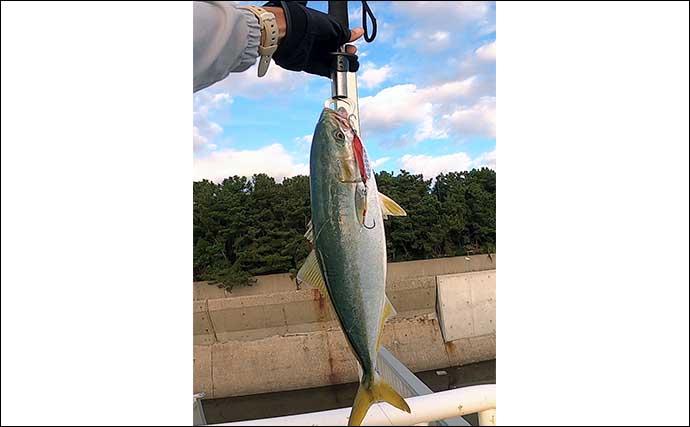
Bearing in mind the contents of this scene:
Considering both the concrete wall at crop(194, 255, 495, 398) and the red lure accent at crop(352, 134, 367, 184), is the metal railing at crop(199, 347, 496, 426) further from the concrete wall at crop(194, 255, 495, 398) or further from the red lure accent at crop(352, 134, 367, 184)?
the concrete wall at crop(194, 255, 495, 398)

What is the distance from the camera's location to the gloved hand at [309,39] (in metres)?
0.66

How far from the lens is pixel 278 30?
2.16 ft

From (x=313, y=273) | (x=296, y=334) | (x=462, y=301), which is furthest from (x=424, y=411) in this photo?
(x=296, y=334)

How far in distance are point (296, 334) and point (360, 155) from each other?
8.43 feet

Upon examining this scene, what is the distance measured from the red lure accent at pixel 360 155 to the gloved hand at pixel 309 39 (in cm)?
12

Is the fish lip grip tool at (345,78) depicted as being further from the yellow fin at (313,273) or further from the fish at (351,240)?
the yellow fin at (313,273)

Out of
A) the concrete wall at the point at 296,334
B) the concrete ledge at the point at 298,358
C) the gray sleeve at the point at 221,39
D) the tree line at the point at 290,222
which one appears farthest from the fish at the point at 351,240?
the concrete ledge at the point at 298,358
